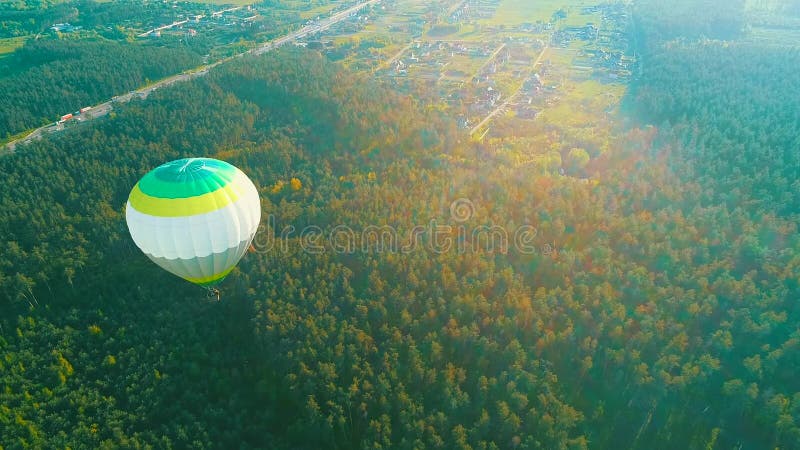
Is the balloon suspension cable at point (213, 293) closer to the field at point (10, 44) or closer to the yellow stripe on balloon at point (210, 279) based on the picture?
the yellow stripe on balloon at point (210, 279)

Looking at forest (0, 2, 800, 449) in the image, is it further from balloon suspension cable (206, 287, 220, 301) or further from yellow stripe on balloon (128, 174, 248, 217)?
yellow stripe on balloon (128, 174, 248, 217)

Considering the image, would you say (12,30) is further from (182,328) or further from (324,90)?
(182,328)

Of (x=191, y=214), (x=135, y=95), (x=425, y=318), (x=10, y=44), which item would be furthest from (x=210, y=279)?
(x=10, y=44)

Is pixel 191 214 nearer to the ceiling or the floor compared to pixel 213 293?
nearer to the ceiling

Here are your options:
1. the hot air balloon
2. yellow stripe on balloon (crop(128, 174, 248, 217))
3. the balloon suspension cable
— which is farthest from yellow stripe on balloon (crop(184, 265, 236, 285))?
yellow stripe on balloon (crop(128, 174, 248, 217))

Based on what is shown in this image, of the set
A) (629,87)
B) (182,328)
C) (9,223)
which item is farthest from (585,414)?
(629,87)

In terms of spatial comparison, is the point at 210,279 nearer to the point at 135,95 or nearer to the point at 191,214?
the point at 191,214

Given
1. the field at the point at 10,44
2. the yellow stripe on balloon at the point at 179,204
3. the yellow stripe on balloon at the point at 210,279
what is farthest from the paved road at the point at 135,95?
the yellow stripe on balloon at the point at 210,279
